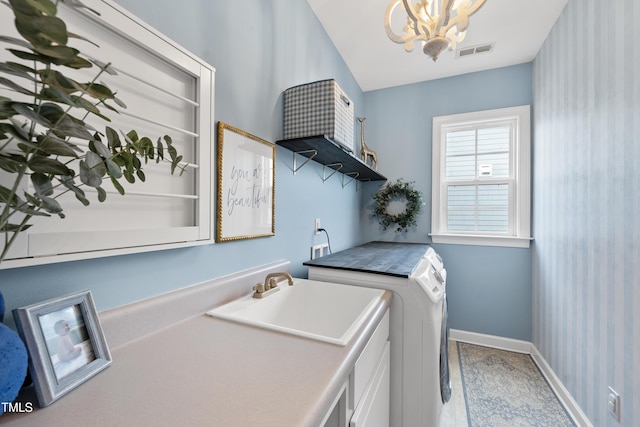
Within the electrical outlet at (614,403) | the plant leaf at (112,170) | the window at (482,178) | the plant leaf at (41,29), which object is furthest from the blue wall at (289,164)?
the electrical outlet at (614,403)

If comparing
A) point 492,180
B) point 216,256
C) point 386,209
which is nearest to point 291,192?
point 216,256

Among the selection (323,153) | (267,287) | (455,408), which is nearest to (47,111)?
(267,287)

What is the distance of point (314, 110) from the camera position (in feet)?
4.97

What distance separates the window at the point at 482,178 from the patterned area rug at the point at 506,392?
1.05 meters

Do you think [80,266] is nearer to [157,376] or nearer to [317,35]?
[157,376]

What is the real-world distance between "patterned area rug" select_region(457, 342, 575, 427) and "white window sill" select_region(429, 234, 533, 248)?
1014mm

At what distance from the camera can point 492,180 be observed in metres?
2.76

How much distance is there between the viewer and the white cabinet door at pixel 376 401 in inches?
36.3

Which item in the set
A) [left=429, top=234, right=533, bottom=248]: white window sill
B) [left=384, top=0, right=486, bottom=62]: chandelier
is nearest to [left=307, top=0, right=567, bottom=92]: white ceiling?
[left=384, top=0, right=486, bottom=62]: chandelier

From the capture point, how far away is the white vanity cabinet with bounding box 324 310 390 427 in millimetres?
811

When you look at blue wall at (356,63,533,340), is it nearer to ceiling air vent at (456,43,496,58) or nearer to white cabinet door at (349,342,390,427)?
ceiling air vent at (456,43,496,58)

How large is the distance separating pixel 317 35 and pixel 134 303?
6.92 feet

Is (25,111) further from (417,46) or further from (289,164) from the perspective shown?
(417,46)

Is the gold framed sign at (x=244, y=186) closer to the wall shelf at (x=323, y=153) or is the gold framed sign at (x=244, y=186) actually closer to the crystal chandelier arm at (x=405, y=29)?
the wall shelf at (x=323, y=153)
